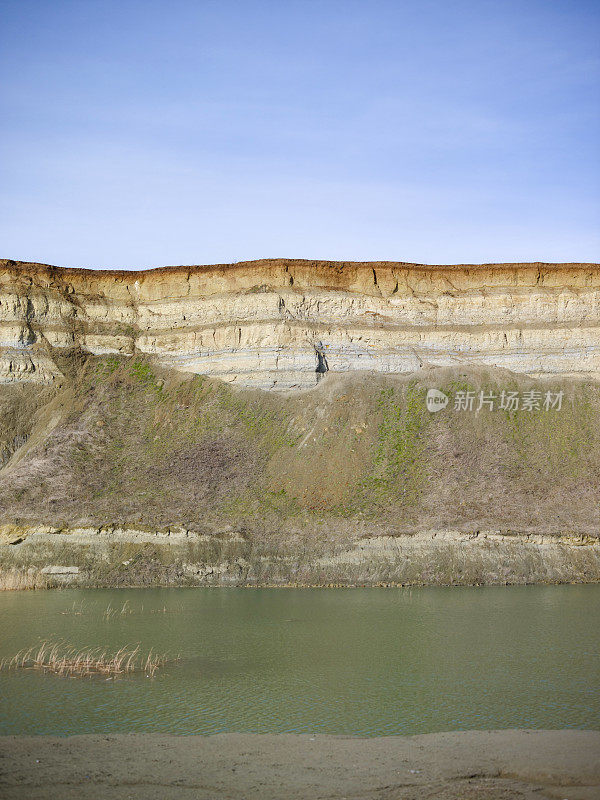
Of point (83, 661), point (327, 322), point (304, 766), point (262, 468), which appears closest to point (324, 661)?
point (83, 661)

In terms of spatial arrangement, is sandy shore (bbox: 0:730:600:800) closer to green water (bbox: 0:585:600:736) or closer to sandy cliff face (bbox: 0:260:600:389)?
green water (bbox: 0:585:600:736)

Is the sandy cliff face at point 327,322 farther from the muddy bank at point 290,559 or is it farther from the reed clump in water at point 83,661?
the reed clump in water at point 83,661

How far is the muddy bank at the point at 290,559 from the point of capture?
1403 inches

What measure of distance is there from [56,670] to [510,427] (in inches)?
1263

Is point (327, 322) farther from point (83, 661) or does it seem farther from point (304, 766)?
point (304, 766)

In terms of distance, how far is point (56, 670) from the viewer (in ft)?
69.2

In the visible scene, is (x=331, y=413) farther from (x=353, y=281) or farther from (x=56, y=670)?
(x=56, y=670)

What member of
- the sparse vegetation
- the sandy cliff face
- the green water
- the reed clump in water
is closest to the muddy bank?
the sparse vegetation

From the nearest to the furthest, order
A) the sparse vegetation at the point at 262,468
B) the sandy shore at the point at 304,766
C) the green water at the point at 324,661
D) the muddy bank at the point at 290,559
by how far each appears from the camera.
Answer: the sandy shore at the point at 304,766 < the green water at the point at 324,661 < the muddy bank at the point at 290,559 < the sparse vegetation at the point at 262,468

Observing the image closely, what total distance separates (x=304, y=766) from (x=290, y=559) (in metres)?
23.1

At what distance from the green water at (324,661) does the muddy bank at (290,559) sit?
59.4 inches

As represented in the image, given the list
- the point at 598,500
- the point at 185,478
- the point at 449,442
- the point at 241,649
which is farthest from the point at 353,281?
the point at 241,649

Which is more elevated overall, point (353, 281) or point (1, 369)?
point (353, 281)

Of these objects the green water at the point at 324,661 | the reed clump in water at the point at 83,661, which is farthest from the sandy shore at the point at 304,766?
the reed clump in water at the point at 83,661
